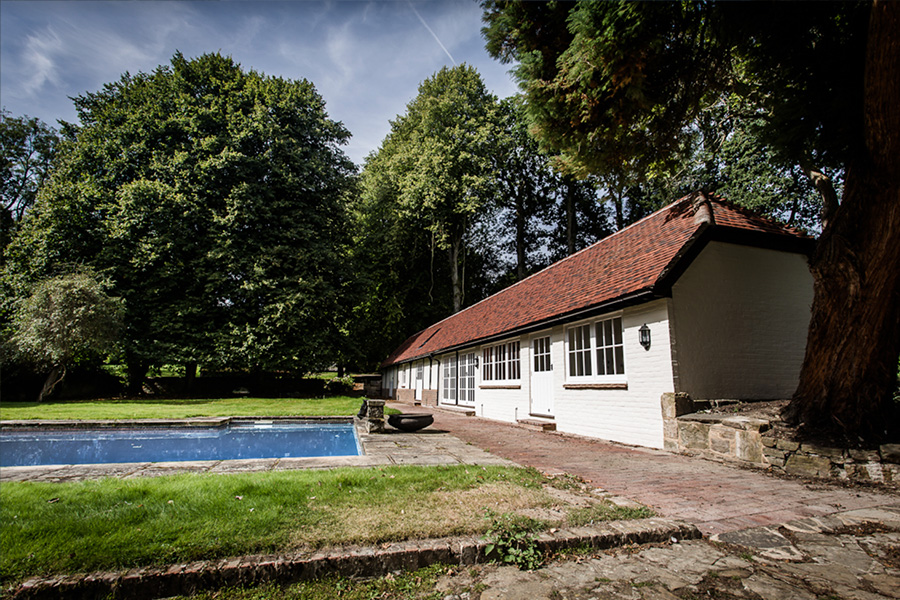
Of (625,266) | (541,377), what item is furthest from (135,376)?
(625,266)

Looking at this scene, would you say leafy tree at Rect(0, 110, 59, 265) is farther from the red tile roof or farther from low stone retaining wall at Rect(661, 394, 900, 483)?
low stone retaining wall at Rect(661, 394, 900, 483)

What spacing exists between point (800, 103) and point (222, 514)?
31.4 feet

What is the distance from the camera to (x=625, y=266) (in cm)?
969

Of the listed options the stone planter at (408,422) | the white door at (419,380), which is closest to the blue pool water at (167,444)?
the stone planter at (408,422)

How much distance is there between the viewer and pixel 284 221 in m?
21.8

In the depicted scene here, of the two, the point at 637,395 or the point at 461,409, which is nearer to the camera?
the point at 637,395

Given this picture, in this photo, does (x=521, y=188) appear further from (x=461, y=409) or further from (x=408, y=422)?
(x=408, y=422)

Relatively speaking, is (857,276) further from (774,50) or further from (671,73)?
(671,73)

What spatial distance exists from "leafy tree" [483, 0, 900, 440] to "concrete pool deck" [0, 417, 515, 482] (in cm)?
505

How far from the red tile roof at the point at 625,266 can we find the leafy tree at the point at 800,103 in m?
1.73

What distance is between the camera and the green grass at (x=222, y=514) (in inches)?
110

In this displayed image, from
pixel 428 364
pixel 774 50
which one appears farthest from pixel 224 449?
pixel 428 364

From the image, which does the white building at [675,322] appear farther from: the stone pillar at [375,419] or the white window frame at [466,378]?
the white window frame at [466,378]

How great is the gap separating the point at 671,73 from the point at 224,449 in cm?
1171
